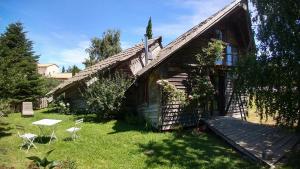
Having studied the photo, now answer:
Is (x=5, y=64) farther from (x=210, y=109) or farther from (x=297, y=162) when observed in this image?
(x=297, y=162)

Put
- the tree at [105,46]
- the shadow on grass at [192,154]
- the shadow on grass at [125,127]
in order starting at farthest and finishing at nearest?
the tree at [105,46]
the shadow on grass at [125,127]
the shadow on grass at [192,154]

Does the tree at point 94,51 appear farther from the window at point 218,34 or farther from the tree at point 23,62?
the window at point 218,34

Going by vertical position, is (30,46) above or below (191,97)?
above

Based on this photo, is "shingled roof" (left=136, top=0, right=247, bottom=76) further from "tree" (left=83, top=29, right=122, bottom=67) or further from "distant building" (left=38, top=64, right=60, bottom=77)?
"distant building" (left=38, top=64, right=60, bottom=77)

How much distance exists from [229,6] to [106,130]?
30.3 ft

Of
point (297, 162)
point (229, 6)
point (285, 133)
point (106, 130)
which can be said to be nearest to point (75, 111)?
point (106, 130)

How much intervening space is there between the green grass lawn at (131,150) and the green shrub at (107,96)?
217 cm

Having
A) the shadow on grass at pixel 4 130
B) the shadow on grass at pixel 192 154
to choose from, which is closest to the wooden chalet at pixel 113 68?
the shadow on grass at pixel 4 130

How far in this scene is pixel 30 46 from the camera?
102 ft

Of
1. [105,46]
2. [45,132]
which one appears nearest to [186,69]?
[45,132]

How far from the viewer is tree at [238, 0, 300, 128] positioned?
37.4 feet

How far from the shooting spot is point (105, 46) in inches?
1662

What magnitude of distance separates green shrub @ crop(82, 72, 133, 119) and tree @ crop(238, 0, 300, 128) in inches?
261

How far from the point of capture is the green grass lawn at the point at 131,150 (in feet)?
32.2
